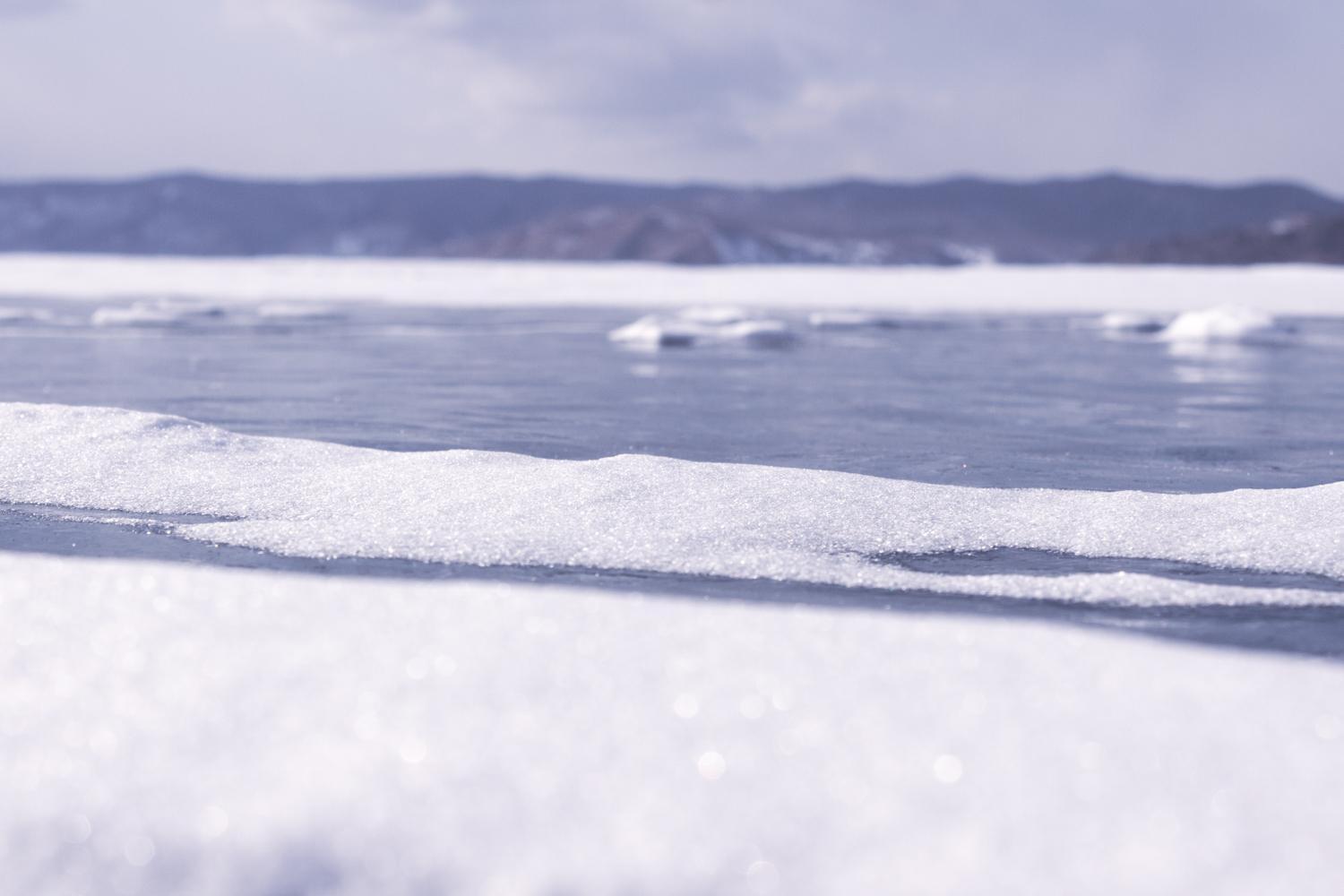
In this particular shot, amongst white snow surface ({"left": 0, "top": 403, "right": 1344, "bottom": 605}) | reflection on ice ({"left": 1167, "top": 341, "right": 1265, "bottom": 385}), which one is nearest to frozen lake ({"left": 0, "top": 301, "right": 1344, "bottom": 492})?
reflection on ice ({"left": 1167, "top": 341, "right": 1265, "bottom": 385})

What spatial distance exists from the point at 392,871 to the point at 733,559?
5.76ft

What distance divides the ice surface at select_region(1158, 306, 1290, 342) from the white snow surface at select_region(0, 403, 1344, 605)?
29.9ft

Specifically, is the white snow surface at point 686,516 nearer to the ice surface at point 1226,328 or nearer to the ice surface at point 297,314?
the ice surface at point 1226,328

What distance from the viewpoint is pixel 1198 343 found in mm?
12141

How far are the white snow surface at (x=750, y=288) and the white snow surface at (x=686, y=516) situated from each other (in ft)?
45.7

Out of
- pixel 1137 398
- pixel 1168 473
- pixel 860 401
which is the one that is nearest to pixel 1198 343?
pixel 1137 398

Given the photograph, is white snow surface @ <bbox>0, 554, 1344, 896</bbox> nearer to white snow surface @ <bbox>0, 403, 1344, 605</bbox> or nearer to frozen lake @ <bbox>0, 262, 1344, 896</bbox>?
frozen lake @ <bbox>0, 262, 1344, 896</bbox>

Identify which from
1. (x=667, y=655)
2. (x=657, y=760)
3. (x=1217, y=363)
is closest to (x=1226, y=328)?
(x=1217, y=363)

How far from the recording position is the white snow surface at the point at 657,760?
1.53 meters

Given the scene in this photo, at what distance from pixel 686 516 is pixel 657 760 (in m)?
1.91

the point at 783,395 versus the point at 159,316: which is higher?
the point at 159,316

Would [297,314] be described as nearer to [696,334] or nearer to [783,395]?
[696,334]

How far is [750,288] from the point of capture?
2289 centimetres

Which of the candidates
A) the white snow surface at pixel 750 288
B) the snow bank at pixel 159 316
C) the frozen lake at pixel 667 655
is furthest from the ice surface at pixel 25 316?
the frozen lake at pixel 667 655
